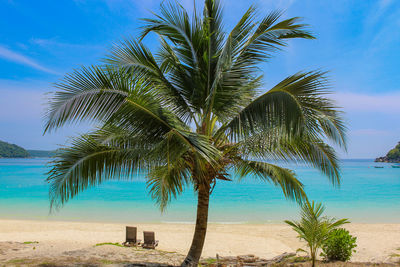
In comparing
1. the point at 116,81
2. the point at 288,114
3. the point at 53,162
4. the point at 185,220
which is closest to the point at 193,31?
the point at 116,81

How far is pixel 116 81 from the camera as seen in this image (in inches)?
181

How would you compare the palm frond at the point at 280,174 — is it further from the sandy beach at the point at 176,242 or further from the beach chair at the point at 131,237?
the beach chair at the point at 131,237

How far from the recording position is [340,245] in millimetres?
6891

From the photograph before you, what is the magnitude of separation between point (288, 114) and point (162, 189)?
10.4 feet

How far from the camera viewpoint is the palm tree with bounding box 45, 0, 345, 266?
4398 mm

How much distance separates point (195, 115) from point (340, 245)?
456 centimetres

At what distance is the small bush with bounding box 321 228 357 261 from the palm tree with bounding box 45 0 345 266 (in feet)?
6.30

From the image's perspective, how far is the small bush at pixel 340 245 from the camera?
6855 mm

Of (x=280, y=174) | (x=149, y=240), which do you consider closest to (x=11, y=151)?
(x=149, y=240)

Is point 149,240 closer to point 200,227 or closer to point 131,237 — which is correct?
point 131,237

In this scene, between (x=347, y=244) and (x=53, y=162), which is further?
(x=347, y=244)

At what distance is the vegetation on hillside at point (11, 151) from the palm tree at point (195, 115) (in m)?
148

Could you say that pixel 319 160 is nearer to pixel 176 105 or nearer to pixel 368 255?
pixel 176 105

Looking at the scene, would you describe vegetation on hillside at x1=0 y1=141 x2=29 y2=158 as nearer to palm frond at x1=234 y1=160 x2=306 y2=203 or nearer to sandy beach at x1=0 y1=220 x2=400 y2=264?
sandy beach at x1=0 y1=220 x2=400 y2=264
